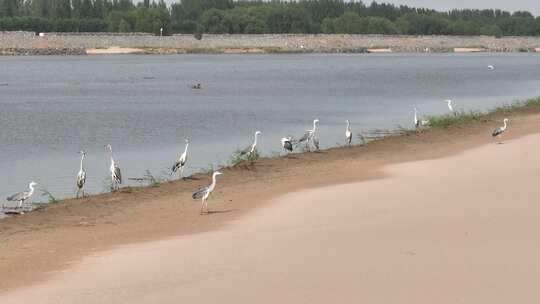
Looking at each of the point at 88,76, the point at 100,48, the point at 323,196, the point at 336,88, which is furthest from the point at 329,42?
the point at 323,196

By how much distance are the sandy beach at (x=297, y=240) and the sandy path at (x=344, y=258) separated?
→ 2 cm

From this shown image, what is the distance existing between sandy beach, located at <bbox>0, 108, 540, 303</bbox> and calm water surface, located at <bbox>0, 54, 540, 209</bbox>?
3.72 m

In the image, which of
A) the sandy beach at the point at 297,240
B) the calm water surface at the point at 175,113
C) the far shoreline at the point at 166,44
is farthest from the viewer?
the far shoreline at the point at 166,44

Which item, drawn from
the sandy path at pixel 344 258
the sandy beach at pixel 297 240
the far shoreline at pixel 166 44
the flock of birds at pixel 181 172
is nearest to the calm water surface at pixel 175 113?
the flock of birds at pixel 181 172

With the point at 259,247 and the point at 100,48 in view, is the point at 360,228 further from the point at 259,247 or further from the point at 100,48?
the point at 100,48

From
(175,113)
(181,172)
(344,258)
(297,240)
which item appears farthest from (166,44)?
(344,258)

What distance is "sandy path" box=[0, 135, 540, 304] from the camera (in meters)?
11.0

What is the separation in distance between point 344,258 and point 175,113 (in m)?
33.2

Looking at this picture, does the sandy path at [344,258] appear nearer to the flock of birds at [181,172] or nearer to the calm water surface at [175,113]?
the flock of birds at [181,172]

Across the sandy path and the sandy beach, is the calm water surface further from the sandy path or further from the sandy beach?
the sandy path

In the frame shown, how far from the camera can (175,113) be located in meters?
45.2

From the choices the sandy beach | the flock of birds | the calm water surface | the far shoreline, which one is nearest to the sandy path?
the sandy beach

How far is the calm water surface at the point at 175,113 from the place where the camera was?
26.6 meters

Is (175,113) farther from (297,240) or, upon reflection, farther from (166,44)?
(166,44)
